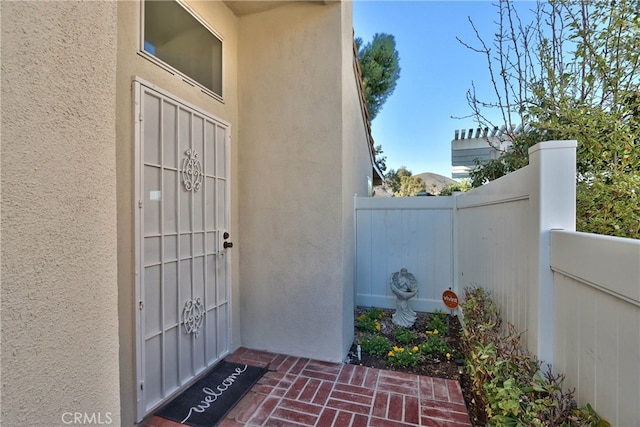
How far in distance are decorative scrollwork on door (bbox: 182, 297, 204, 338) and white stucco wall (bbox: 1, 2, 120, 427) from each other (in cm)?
182

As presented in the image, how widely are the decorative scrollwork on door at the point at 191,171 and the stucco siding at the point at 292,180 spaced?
2.43 feet

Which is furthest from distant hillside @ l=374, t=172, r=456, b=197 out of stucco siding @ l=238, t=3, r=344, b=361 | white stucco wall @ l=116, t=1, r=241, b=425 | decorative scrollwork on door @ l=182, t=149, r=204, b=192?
white stucco wall @ l=116, t=1, r=241, b=425

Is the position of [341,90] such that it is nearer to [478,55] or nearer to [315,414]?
[478,55]

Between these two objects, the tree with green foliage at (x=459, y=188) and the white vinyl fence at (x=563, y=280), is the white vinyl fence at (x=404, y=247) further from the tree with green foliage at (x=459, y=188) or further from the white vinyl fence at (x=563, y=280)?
the tree with green foliage at (x=459, y=188)

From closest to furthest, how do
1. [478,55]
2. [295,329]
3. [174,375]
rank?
1. [174,375]
2. [295,329]
3. [478,55]

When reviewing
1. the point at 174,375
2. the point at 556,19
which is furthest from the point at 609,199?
the point at 174,375

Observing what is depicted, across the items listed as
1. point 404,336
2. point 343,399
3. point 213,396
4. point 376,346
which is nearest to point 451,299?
point 404,336

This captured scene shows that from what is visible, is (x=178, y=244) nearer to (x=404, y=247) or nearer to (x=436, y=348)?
(x=436, y=348)

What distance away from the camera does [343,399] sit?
2.68 metres

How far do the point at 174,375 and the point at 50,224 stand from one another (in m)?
2.40

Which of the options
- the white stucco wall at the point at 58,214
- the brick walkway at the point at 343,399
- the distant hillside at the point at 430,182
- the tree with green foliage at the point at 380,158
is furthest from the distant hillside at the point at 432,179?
the white stucco wall at the point at 58,214

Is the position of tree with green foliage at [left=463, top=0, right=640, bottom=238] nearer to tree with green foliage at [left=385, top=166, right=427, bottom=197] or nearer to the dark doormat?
the dark doormat

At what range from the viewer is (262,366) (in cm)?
327

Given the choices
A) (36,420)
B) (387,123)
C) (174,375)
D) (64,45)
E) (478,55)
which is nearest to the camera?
(36,420)
